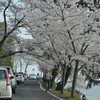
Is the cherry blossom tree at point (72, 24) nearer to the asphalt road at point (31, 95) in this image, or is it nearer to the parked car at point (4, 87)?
the asphalt road at point (31, 95)

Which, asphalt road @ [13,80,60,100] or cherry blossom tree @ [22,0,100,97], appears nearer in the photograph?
asphalt road @ [13,80,60,100]

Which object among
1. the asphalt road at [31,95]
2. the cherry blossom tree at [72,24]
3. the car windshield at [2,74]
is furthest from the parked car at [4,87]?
the cherry blossom tree at [72,24]

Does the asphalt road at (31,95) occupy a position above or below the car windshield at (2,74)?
below

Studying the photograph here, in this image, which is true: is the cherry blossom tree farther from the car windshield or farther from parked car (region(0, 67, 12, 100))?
parked car (region(0, 67, 12, 100))

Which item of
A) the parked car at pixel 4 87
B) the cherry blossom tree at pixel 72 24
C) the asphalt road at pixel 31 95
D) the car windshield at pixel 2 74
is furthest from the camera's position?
the cherry blossom tree at pixel 72 24

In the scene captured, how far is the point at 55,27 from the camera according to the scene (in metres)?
20.0

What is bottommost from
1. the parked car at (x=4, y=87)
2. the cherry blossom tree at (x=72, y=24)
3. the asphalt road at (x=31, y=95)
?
the asphalt road at (x=31, y=95)

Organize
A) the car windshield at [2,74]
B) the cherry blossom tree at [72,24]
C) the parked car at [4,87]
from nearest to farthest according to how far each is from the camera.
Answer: the parked car at [4,87] → the car windshield at [2,74] → the cherry blossom tree at [72,24]

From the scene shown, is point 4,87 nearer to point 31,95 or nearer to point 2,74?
point 2,74

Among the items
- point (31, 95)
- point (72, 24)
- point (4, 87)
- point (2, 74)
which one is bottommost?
point (31, 95)

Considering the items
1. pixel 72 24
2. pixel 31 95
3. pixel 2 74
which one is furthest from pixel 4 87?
pixel 72 24

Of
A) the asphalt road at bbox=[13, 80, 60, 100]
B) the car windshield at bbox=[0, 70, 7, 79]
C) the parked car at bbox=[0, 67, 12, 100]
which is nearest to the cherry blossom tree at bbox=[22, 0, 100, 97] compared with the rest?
the asphalt road at bbox=[13, 80, 60, 100]

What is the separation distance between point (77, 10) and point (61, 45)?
3.64 meters

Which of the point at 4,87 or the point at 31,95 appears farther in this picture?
the point at 31,95
